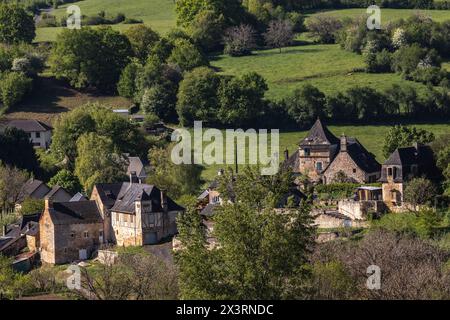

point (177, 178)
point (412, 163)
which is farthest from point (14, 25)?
point (412, 163)

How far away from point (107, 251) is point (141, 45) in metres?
59.9

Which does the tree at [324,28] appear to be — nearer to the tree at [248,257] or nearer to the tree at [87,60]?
A: the tree at [87,60]

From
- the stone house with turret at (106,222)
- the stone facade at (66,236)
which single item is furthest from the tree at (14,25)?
the stone facade at (66,236)

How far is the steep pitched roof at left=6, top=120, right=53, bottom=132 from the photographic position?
11231 cm

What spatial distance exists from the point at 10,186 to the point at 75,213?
16.3 meters

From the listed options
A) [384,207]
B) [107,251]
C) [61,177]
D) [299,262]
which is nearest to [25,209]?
[61,177]

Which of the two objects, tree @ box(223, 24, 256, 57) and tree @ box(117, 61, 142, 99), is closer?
tree @ box(117, 61, 142, 99)

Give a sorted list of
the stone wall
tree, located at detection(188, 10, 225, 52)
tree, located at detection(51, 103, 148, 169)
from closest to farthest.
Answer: the stone wall, tree, located at detection(51, 103, 148, 169), tree, located at detection(188, 10, 225, 52)

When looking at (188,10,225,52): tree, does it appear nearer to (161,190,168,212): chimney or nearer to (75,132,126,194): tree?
(75,132,126,194): tree

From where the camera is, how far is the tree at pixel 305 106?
109 meters

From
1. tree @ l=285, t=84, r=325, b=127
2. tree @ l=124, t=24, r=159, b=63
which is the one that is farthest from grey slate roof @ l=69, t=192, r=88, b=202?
tree @ l=124, t=24, r=159, b=63

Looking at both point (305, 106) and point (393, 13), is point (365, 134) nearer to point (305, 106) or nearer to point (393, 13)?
point (305, 106)

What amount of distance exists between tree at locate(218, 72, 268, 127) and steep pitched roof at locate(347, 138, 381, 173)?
23.2m

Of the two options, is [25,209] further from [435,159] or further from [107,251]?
[435,159]
